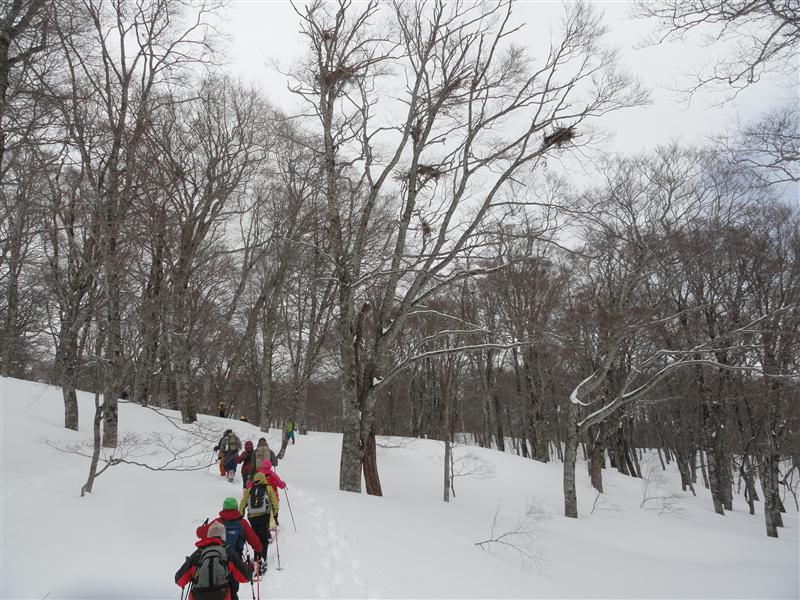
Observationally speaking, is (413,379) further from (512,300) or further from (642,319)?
(642,319)

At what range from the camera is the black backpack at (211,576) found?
162 inches

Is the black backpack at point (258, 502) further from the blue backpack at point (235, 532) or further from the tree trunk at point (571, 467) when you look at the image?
the tree trunk at point (571, 467)

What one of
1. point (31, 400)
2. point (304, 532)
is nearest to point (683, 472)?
point (304, 532)

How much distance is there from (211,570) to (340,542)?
356 cm

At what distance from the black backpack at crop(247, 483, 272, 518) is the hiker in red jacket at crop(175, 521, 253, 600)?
2328 millimetres

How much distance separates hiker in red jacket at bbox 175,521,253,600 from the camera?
4117 millimetres

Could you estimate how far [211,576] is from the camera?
4133mm

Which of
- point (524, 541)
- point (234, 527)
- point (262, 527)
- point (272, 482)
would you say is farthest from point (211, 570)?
point (524, 541)

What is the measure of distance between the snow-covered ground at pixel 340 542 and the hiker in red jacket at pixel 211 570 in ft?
4.85

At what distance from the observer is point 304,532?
7.78 m

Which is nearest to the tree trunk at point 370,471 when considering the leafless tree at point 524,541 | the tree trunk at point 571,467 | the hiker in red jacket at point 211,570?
the leafless tree at point 524,541

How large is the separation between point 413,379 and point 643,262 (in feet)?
72.7

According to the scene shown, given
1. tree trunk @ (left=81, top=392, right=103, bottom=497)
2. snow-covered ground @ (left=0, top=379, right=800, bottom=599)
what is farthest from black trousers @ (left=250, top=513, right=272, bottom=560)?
tree trunk @ (left=81, top=392, right=103, bottom=497)

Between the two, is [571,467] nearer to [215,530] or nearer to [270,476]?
[270,476]
